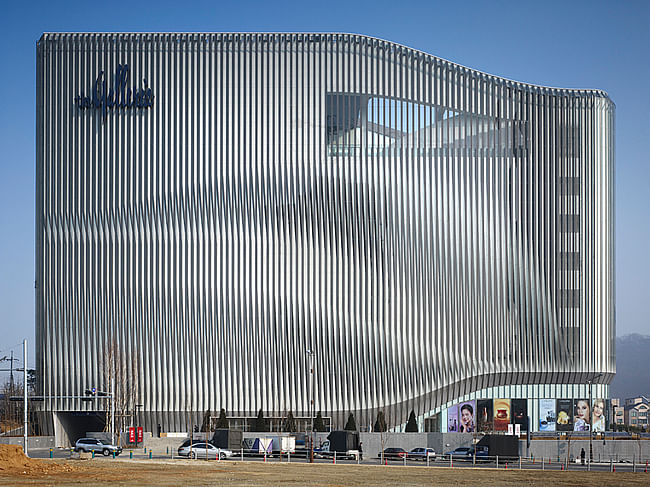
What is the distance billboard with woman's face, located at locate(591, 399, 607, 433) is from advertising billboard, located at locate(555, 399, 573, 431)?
2.44 m

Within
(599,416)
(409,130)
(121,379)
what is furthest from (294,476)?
(599,416)

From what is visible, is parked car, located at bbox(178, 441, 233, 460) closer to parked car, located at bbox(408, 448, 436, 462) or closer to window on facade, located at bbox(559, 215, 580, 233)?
parked car, located at bbox(408, 448, 436, 462)

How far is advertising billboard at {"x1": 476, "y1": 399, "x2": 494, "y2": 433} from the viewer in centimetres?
10594

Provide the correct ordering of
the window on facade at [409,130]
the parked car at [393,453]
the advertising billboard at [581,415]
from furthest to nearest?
the window on facade at [409,130], the advertising billboard at [581,415], the parked car at [393,453]

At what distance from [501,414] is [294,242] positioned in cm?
3028

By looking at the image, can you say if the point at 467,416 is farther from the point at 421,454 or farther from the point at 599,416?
the point at 421,454

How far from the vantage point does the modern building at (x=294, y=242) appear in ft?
346

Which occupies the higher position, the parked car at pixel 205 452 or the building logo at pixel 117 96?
the building logo at pixel 117 96

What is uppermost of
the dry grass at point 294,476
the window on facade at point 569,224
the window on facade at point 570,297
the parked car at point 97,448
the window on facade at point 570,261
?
the window on facade at point 569,224

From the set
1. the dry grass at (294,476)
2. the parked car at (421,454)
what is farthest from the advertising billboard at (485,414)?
the dry grass at (294,476)

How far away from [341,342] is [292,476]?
54520mm

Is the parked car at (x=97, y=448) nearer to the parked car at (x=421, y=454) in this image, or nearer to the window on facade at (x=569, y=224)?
the parked car at (x=421, y=454)

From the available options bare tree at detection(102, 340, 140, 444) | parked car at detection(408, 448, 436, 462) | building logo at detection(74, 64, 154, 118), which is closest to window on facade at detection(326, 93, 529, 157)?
building logo at detection(74, 64, 154, 118)

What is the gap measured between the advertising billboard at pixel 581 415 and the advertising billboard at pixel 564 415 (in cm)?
50
